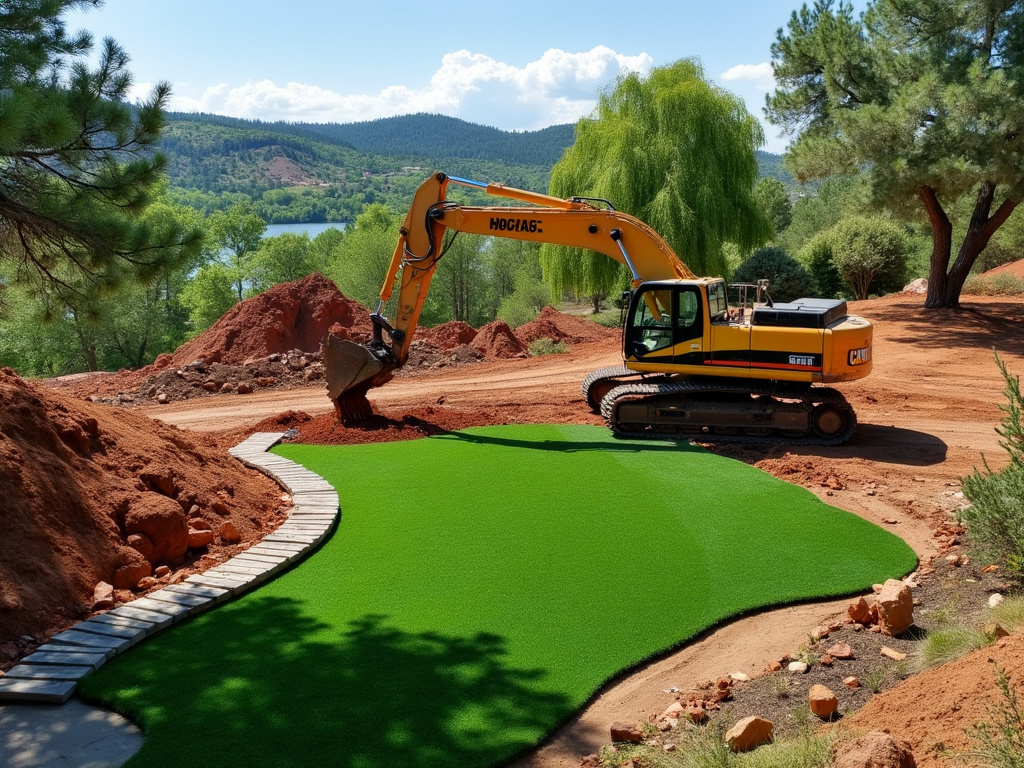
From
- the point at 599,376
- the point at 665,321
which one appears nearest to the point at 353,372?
the point at 599,376

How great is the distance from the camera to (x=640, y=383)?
40.5 ft

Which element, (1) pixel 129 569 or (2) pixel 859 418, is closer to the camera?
(1) pixel 129 569

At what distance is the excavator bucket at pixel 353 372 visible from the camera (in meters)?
12.1

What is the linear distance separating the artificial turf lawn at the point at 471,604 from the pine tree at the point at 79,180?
134 inches

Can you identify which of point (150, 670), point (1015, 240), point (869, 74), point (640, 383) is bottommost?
point (150, 670)

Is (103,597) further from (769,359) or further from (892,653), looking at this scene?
(769,359)

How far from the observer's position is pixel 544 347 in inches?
879

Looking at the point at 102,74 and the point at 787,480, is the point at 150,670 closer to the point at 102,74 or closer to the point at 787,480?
the point at 102,74

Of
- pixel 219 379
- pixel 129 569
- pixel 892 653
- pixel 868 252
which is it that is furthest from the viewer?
pixel 868 252

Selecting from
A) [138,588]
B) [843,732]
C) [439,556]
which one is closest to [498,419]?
[439,556]

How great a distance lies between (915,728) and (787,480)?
20.7 feet

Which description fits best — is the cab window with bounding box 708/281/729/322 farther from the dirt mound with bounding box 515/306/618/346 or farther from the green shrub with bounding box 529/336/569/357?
the dirt mound with bounding box 515/306/618/346

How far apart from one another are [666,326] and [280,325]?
42.3 feet

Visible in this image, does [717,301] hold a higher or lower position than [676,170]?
lower
